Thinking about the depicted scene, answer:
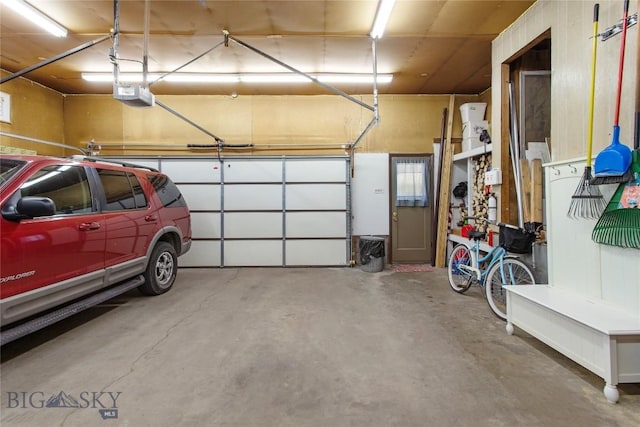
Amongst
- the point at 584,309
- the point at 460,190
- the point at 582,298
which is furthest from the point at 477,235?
the point at 460,190

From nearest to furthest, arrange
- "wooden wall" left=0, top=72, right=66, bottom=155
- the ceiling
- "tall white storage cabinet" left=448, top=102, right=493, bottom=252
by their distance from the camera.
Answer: the ceiling, "wooden wall" left=0, top=72, right=66, bottom=155, "tall white storage cabinet" left=448, top=102, right=493, bottom=252

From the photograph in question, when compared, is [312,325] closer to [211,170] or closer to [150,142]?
[211,170]

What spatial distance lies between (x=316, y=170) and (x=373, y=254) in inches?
83.1

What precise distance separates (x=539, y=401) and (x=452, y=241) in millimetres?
4321

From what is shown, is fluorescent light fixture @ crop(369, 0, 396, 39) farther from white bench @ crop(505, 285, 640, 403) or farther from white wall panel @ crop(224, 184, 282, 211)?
white wall panel @ crop(224, 184, 282, 211)

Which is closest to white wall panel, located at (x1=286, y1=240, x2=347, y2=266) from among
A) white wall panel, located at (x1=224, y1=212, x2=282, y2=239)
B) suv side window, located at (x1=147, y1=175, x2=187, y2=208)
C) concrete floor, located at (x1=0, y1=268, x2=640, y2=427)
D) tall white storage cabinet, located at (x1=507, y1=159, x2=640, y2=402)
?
white wall panel, located at (x1=224, y1=212, x2=282, y2=239)

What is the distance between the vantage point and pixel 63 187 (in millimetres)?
2947

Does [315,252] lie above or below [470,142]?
below

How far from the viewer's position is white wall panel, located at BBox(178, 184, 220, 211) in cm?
641

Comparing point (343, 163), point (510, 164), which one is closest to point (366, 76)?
point (343, 163)

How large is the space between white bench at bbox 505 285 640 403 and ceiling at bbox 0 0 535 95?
335 cm

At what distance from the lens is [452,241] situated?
615 centimetres

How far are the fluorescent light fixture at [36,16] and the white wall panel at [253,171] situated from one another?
10.3 feet

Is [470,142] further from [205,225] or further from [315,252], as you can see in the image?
[205,225]
